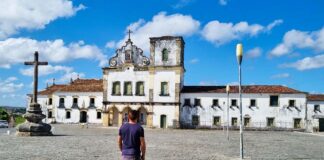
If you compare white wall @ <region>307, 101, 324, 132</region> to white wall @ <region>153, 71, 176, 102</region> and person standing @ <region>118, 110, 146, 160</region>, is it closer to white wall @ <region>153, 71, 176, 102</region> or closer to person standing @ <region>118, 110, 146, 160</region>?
white wall @ <region>153, 71, 176, 102</region>

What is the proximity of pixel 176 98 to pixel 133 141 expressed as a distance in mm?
35642

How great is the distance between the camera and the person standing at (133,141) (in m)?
6.72

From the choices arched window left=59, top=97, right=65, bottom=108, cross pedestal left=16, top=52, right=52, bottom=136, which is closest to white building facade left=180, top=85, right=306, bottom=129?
arched window left=59, top=97, right=65, bottom=108

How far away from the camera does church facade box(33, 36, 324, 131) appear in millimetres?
41062

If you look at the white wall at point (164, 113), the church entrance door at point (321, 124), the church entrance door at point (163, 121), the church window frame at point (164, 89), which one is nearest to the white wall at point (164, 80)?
the church window frame at point (164, 89)

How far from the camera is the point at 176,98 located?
139 ft

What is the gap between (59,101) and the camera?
171 feet

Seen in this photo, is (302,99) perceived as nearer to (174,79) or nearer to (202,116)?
(202,116)

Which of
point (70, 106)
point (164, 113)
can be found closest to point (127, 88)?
point (164, 113)

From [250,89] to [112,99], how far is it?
16274 millimetres

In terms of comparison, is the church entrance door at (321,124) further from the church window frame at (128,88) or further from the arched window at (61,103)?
the arched window at (61,103)

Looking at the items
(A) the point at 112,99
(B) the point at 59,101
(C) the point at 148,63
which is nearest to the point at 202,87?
(C) the point at 148,63

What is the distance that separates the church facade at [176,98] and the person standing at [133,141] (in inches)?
1387

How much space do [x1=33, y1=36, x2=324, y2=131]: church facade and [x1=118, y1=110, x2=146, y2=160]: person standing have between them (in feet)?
116
